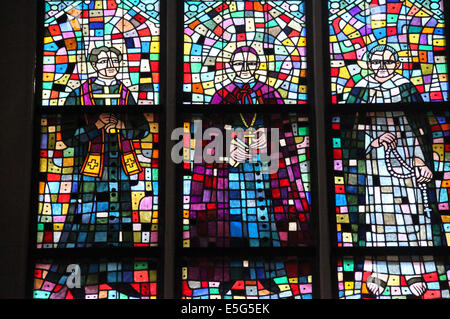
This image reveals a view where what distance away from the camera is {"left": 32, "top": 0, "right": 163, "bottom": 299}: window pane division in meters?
4.91

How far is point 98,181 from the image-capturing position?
5.03 meters

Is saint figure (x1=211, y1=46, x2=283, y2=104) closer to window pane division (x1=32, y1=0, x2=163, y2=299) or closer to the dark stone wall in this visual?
window pane division (x1=32, y1=0, x2=163, y2=299)

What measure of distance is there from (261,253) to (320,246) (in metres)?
0.35

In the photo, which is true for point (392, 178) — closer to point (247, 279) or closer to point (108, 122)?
point (247, 279)

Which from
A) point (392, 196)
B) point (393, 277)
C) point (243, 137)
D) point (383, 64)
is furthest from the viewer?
point (383, 64)

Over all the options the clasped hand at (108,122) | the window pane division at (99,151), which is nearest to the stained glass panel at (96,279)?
the window pane division at (99,151)

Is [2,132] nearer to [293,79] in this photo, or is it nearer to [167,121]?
[167,121]

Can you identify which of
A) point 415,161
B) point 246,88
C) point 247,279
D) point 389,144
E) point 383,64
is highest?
point 383,64

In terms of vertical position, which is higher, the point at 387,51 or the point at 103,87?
the point at 387,51

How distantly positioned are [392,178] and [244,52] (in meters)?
1.23

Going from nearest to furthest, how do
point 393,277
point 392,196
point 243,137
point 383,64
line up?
point 393,277 → point 392,196 → point 243,137 → point 383,64

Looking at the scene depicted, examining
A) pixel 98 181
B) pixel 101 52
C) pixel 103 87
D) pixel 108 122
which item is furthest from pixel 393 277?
pixel 101 52

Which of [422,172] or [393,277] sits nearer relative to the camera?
[393,277]

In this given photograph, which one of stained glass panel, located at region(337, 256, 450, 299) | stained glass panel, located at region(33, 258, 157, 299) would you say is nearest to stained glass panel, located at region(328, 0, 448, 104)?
stained glass panel, located at region(337, 256, 450, 299)
